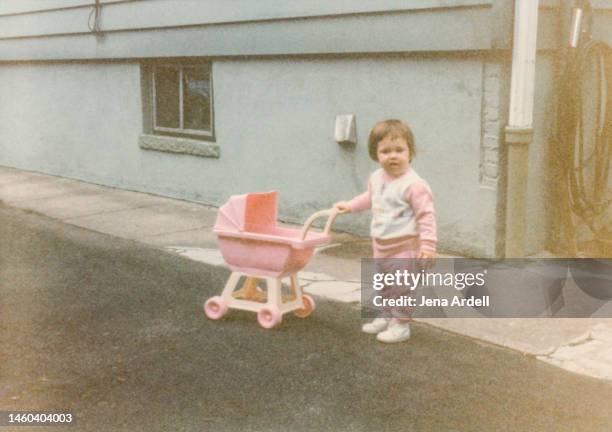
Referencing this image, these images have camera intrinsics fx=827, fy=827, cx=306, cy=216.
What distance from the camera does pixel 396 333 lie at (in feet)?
17.5

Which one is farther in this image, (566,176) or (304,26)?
(304,26)

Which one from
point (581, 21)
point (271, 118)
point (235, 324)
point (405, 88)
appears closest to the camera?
point (235, 324)

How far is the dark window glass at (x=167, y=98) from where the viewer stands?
11.3 m

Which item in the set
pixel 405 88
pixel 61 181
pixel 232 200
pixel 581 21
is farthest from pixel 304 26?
pixel 61 181

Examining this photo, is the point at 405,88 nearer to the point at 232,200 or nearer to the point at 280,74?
the point at 280,74

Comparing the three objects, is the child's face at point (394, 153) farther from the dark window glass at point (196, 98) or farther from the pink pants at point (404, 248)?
the dark window glass at point (196, 98)

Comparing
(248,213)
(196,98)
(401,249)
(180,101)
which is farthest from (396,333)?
(180,101)

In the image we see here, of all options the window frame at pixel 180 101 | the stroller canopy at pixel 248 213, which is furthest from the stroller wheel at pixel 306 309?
the window frame at pixel 180 101

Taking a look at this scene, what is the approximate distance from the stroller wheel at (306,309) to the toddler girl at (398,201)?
0.79 m

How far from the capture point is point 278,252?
17.8 ft

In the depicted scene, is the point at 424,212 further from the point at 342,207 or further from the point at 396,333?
the point at 396,333

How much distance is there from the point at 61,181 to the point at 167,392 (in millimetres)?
9141

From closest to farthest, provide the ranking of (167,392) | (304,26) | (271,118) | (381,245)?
(167,392), (381,245), (304,26), (271,118)

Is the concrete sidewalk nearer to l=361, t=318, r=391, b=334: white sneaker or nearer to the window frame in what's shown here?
l=361, t=318, r=391, b=334: white sneaker
